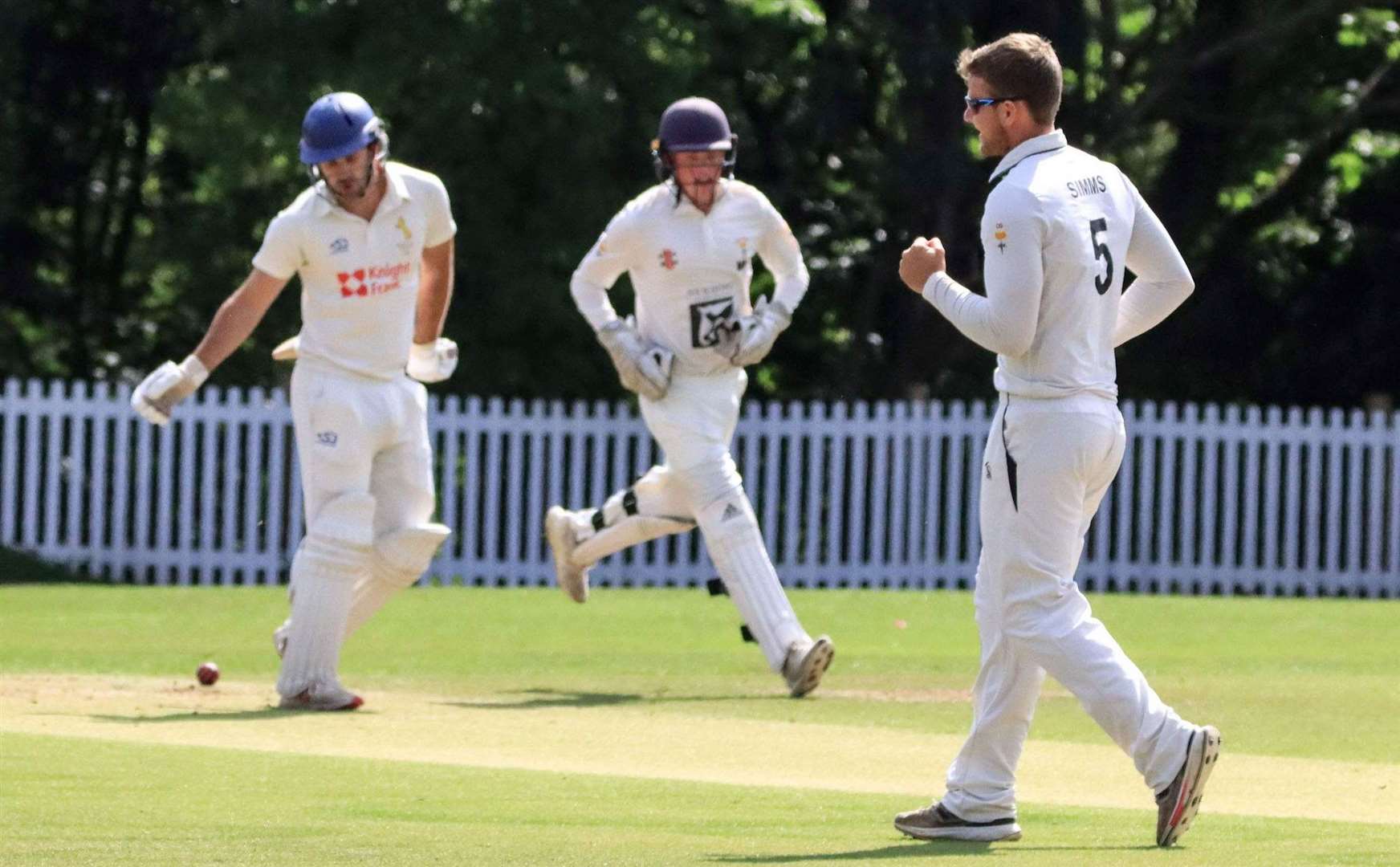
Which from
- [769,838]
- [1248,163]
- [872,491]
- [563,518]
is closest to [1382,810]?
[769,838]

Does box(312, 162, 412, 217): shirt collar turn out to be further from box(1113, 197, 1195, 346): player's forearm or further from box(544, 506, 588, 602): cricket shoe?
box(1113, 197, 1195, 346): player's forearm

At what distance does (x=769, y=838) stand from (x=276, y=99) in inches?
583

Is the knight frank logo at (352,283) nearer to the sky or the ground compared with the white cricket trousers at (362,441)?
nearer to the sky

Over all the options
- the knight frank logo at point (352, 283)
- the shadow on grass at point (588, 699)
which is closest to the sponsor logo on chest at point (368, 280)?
the knight frank logo at point (352, 283)

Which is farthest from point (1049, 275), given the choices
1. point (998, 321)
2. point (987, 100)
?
point (987, 100)

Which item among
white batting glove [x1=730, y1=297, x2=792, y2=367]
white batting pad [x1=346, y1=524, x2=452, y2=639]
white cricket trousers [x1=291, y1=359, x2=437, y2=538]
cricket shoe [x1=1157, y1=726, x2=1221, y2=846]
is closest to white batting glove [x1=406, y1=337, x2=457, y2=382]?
white cricket trousers [x1=291, y1=359, x2=437, y2=538]

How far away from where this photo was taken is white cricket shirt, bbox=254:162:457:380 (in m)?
10.0

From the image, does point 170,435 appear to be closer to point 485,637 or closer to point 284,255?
point 485,637

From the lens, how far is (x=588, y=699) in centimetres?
1074

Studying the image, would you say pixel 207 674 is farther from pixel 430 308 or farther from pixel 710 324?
pixel 710 324

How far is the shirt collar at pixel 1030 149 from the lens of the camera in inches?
269

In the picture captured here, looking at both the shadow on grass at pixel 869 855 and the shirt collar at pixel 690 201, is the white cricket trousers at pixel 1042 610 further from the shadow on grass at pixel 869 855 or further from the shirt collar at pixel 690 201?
the shirt collar at pixel 690 201

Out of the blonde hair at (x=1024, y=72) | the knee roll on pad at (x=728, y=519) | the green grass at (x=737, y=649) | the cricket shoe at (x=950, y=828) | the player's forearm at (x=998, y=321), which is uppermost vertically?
the blonde hair at (x=1024, y=72)

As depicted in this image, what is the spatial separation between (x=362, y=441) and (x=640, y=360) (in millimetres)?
1478
